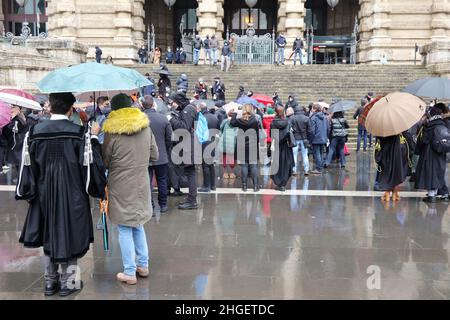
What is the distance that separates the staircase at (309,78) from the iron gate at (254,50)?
3389mm

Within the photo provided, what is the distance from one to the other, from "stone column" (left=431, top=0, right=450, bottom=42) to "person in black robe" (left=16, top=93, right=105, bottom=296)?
1086 inches

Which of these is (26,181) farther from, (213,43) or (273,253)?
(213,43)

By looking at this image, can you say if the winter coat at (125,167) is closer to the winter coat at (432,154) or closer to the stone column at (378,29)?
the winter coat at (432,154)

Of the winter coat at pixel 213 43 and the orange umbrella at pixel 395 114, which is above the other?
the winter coat at pixel 213 43

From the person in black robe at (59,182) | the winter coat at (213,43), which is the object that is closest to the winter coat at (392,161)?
the person in black robe at (59,182)

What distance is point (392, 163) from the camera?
9594 millimetres

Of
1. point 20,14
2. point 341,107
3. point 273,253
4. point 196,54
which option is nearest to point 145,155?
point 273,253

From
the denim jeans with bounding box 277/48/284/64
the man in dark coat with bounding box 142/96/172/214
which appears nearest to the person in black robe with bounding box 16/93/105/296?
the man in dark coat with bounding box 142/96/172/214

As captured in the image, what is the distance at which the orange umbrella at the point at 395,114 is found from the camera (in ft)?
28.4

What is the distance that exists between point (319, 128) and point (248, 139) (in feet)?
10.6

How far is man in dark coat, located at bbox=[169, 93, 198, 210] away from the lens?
8898 millimetres

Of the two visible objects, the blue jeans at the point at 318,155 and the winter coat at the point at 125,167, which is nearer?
the winter coat at the point at 125,167
